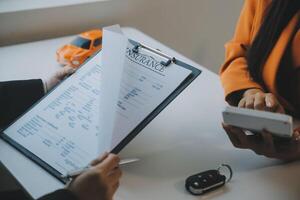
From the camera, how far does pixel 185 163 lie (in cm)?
89

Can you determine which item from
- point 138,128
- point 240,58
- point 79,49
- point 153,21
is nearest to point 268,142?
point 138,128

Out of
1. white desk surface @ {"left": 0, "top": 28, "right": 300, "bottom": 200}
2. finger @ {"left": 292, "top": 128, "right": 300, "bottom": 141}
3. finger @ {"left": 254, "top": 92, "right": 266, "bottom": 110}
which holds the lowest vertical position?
white desk surface @ {"left": 0, "top": 28, "right": 300, "bottom": 200}

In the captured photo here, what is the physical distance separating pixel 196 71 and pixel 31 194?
37 centimetres

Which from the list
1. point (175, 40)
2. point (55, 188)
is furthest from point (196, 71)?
point (175, 40)

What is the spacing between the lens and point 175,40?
175cm

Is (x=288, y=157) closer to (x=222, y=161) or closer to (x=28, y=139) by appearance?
(x=222, y=161)

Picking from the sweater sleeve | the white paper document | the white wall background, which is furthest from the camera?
the white wall background

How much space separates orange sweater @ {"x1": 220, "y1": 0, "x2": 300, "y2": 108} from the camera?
1.05 m

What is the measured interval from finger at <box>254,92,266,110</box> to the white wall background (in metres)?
0.71

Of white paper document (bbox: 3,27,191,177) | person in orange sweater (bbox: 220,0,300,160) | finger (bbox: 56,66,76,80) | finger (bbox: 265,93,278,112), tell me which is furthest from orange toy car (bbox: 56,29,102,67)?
finger (bbox: 265,93,278,112)

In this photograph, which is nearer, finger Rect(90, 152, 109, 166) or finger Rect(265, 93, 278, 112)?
finger Rect(90, 152, 109, 166)

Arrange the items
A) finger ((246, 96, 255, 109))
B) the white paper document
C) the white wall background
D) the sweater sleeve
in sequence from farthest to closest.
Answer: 1. the white wall background
2. the sweater sleeve
3. finger ((246, 96, 255, 109))
4. the white paper document

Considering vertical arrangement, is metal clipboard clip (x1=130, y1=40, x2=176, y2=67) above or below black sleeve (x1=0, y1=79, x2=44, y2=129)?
above

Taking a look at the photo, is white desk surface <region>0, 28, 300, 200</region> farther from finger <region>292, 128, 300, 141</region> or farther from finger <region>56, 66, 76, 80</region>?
finger <region>56, 66, 76, 80</region>
